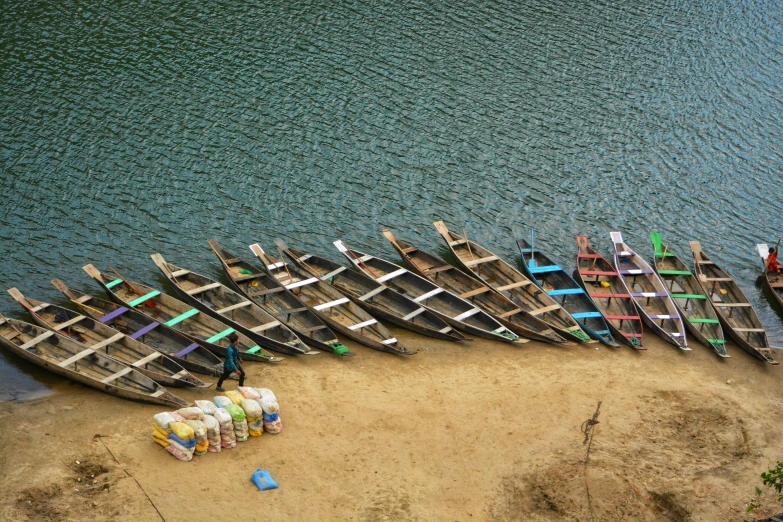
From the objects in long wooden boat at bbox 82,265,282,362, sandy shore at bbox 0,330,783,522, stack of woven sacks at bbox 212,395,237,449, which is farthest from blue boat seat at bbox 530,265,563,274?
stack of woven sacks at bbox 212,395,237,449

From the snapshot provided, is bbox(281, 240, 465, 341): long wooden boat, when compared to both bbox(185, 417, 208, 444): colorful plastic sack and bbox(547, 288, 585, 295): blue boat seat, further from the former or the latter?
bbox(185, 417, 208, 444): colorful plastic sack

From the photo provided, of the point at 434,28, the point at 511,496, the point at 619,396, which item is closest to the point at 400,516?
the point at 511,496

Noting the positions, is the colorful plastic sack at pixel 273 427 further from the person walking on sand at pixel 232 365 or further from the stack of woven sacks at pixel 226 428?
the person walking on sand at pixel 232 365

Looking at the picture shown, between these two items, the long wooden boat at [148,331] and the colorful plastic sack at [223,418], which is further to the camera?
the long wooden boat at [148,331]

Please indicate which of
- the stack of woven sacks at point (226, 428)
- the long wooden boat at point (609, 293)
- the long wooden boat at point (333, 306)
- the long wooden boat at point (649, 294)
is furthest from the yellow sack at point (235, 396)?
the long wooden boat at point (649, 294)

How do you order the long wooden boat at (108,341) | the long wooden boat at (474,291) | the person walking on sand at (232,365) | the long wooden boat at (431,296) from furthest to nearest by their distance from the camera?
the long wooden boat at (474,291)
the long wooden boat at (431,296)
the long wooden boat at (108,341)
the person walking on sand at (232,365)

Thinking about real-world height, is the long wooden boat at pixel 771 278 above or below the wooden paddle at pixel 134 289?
above
